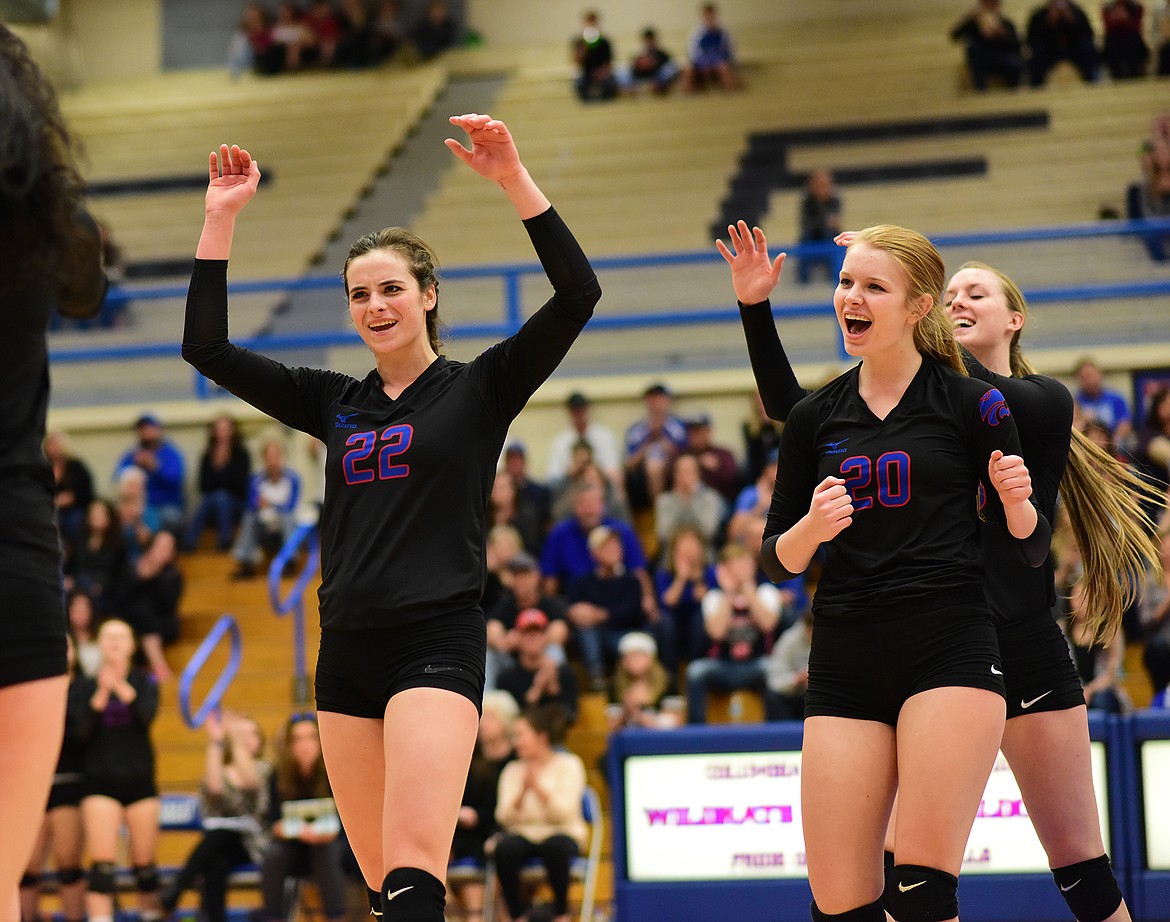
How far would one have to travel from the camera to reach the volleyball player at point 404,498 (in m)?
3.79

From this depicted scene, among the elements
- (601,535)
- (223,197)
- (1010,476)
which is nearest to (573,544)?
(601,535)

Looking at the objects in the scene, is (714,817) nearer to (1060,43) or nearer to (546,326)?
(546,326)

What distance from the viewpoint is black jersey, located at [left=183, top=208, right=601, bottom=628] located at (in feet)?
13.1

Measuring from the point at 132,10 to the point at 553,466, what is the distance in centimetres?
1347

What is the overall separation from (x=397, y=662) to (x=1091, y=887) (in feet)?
6.61

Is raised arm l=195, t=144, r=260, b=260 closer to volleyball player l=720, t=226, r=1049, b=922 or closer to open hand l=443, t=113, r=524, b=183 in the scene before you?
open hand l=443, t=113, r=524, b=183

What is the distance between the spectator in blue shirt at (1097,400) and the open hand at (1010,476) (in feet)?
27.8

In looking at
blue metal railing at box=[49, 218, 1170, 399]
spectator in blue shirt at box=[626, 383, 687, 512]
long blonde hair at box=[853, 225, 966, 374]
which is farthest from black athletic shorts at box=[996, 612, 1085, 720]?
blue metal railing at box=[49, 218, 1170, 399]

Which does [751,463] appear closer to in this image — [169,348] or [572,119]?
[169,348]

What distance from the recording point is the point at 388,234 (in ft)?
14.0

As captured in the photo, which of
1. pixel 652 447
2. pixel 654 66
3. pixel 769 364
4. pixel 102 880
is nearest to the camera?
pixel 769 364

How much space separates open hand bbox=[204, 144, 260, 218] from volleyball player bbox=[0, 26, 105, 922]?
152 centimetres

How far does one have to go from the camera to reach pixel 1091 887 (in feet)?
14.0

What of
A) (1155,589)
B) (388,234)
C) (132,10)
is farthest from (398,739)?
(132,10)
